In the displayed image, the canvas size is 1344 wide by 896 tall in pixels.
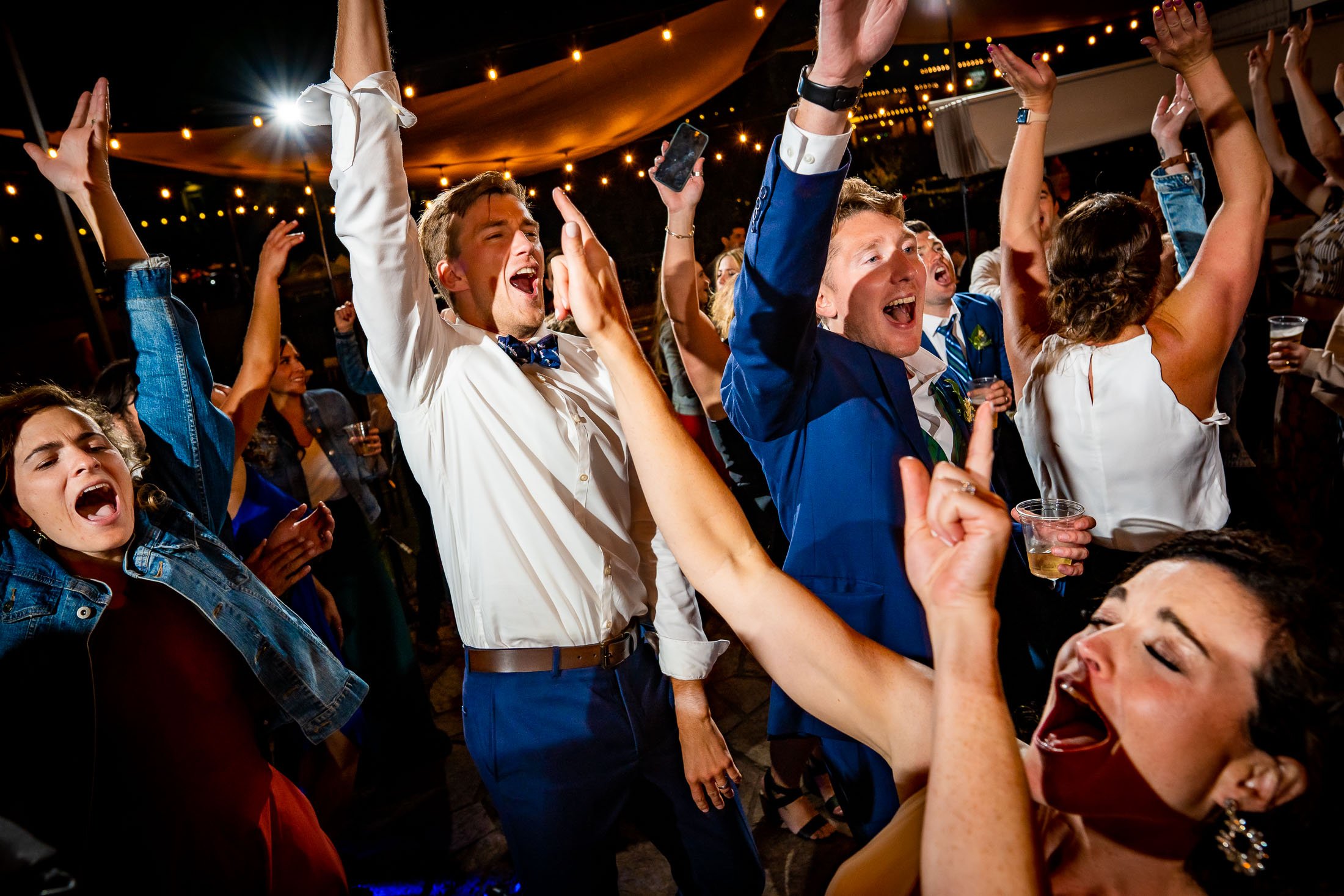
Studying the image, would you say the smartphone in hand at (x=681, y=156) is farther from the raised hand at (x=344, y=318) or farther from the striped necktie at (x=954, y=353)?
the raised hand at (x=344, y=318)

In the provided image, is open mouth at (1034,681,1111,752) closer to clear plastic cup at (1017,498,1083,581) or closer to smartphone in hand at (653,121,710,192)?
clear plastic cup at (1017,498,1083,581)

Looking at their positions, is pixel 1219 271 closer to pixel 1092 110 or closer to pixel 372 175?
pixel 372 175

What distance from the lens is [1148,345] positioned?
78.9 inches

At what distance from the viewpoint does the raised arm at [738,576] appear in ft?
3.85

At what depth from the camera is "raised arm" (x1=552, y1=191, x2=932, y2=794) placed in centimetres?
117

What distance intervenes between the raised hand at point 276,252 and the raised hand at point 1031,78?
2.60 metres

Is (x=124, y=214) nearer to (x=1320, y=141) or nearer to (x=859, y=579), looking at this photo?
(x=859, y=579)

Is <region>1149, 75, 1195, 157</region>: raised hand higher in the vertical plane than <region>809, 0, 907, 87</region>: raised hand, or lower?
higher

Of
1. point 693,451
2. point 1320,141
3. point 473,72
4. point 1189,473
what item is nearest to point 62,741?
point 693,451

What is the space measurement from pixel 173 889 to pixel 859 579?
1.72 meters

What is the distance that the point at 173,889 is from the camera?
1.62 m

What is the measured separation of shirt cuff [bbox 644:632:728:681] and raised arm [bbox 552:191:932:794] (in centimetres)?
55

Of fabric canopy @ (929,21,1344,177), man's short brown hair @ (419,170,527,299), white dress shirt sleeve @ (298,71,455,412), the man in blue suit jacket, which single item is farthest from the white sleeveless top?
fabric canopy @ (929,21,1344,177)

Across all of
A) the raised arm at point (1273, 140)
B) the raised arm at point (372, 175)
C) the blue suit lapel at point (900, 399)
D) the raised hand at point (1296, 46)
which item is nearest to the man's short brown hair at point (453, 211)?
the raised arm at point (372, 175)
